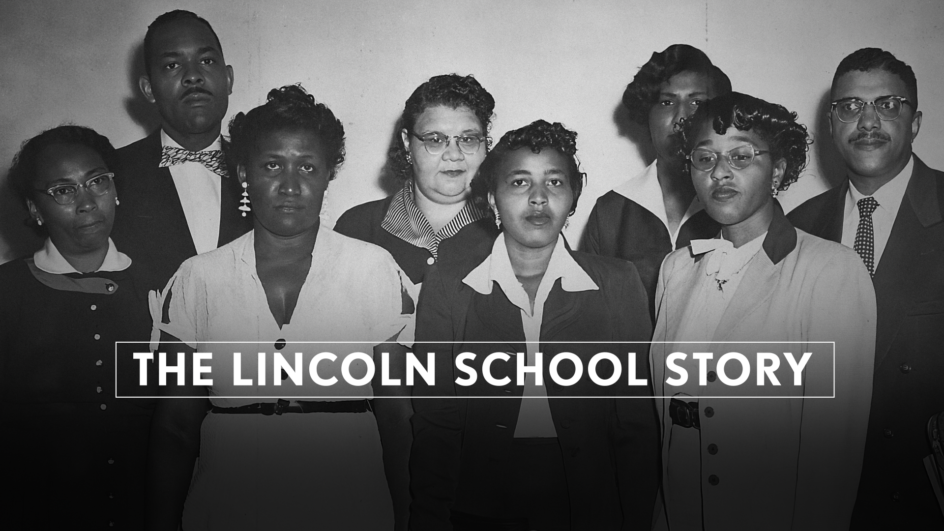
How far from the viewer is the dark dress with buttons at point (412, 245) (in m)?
2.71

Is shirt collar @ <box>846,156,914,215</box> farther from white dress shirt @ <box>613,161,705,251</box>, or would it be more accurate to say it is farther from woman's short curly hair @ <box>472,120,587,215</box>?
woman's short curly hair @ <box>472,120,587,215</box>

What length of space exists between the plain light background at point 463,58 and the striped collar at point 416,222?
9 cm

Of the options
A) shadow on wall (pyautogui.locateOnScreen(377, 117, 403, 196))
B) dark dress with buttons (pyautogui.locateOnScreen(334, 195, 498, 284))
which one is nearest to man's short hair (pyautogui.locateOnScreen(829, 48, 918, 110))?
dark dress with buttons (pyautogui.locateOnScreen(334, 195, 498, 284))

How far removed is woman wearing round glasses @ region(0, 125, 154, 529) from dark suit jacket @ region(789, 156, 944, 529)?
2.31 meters

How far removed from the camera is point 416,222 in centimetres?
273

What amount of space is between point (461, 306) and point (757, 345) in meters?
0.98

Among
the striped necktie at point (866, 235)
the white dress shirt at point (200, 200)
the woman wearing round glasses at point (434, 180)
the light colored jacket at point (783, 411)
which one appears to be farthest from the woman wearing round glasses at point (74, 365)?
the striped necktie at point (866, 235)

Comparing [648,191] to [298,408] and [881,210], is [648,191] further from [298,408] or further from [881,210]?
[298,408]

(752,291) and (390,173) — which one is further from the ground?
(390,173)

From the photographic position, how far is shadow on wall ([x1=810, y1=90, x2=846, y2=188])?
2758mm

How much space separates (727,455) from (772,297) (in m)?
0.54

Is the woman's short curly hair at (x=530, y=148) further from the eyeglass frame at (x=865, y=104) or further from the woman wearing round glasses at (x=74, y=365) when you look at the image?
the woman wearing round glasses at (x=74, y=365)

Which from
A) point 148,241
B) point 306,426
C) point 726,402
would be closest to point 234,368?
point 306,426

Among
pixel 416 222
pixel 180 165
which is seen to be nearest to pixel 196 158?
pixel 180 165
